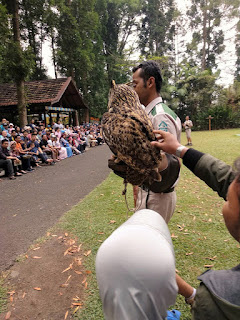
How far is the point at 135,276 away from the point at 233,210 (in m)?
0.47

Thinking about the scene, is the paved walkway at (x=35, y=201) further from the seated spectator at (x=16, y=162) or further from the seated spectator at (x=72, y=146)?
the seated spectator at (x=72, y=146)

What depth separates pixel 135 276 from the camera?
596 mm

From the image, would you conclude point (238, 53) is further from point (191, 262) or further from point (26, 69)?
point (191, 262)

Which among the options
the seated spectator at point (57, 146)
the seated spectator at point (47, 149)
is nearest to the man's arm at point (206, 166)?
the seated spectator at point (47, 149)

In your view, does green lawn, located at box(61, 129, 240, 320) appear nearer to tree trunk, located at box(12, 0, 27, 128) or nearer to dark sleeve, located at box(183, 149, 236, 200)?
dark sleeve, located at box(183, 149, 236, 200)

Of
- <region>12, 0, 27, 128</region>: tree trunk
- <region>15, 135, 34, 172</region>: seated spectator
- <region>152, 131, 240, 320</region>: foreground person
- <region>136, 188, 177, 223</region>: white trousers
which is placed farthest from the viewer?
<region>12, 0, 27, 128</region>: tree trunk

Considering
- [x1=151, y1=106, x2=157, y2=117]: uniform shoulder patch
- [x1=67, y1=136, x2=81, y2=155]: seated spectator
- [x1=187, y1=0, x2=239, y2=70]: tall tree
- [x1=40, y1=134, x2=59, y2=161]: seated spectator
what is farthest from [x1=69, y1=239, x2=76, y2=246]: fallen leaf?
[x1=187, y1=0, x2=239, y2=70]: tall tree

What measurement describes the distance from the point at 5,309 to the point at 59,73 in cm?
2997

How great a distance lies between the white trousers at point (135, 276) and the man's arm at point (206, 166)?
28.3 inches

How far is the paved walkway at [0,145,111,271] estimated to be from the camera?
12.1 ft

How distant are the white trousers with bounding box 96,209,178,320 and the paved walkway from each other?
302 cm

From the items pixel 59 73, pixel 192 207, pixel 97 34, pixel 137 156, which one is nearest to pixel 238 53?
pixel 97 34

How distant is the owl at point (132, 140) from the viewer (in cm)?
133

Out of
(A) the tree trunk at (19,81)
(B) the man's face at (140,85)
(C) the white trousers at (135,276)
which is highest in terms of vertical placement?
(A) the tree trunk at (19,81)
